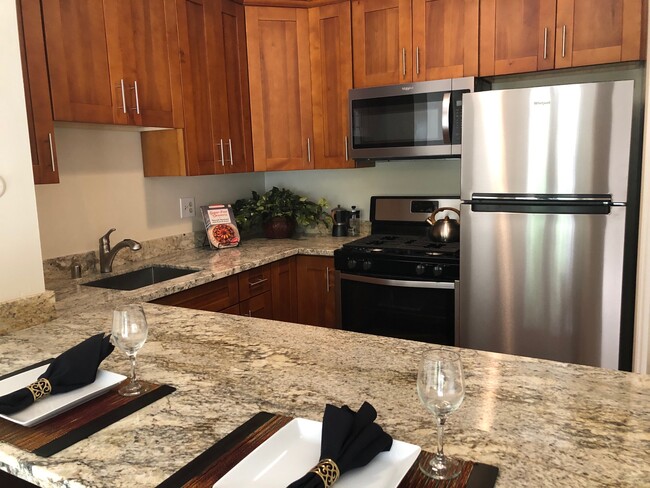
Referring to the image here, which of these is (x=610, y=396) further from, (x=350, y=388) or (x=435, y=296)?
(x=435, y=296)

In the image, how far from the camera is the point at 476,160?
2576 mm

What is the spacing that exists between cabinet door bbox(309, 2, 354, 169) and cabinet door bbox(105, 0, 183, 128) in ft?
2.92

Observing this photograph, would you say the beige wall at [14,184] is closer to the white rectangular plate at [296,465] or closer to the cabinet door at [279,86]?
the white rectangular plate at [296,465]

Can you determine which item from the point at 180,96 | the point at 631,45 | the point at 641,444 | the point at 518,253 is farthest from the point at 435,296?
the point at 641,444

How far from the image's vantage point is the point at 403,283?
9.48ft

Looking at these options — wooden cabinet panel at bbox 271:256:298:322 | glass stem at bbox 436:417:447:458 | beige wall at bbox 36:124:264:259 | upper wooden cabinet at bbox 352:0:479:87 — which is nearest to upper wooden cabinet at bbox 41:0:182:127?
beige wall at bbox 36:124:264:259

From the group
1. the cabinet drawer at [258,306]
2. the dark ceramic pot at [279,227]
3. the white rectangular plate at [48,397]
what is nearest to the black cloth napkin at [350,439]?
the white rectangular plate at [48,397]

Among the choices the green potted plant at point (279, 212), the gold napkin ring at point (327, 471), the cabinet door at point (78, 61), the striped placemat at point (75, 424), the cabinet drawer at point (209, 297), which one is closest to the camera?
the gold napkin ring at point (327, 471)

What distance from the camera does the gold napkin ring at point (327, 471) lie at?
0.78m

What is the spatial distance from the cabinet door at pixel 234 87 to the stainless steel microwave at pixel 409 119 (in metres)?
0.66

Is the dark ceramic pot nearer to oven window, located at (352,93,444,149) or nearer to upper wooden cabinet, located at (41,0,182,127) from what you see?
oven window, located at (352,93,444,149)

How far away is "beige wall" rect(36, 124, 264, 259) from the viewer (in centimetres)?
260

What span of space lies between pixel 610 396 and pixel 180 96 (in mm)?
2447

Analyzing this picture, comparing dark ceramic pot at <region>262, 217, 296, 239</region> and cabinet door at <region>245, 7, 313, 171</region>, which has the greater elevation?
cabinet door at <region>245, 7, 313, 171</region>
